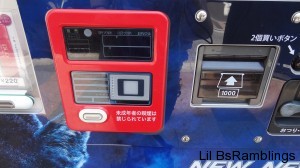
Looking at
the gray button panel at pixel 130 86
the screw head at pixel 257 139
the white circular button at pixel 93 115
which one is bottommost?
the screw head at pixel 257 139

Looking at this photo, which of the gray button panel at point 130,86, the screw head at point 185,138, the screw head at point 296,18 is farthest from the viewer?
the screw head at point 185,138

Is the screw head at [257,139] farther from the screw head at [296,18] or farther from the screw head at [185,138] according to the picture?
the screw head at [296,18]

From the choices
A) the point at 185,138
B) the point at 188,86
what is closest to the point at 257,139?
the point at 185,138

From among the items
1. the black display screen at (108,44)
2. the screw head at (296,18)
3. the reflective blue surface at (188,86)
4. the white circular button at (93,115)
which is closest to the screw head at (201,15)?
the reflective blue surface at (188,86)

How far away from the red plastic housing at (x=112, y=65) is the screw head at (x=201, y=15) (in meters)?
0.09

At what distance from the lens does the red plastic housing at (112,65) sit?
3.28 feet

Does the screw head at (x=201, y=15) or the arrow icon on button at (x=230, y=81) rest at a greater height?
the screw head at (x=201, y=15)

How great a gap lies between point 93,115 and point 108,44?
0.29m

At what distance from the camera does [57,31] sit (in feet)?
3.37

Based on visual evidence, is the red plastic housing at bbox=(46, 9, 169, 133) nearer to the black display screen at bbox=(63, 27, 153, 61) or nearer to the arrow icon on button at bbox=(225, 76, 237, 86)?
the black display screen at bbox=(63, 27, 153, 61)

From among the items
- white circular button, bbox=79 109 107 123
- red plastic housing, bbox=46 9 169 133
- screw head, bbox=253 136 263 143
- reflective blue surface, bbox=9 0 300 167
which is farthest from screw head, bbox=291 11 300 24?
white circular button, bbox=79 109 107 123

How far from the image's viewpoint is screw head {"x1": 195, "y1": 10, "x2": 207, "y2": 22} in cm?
100

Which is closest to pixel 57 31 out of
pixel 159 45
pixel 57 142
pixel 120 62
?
pixel 120 62

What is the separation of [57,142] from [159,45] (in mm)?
604
